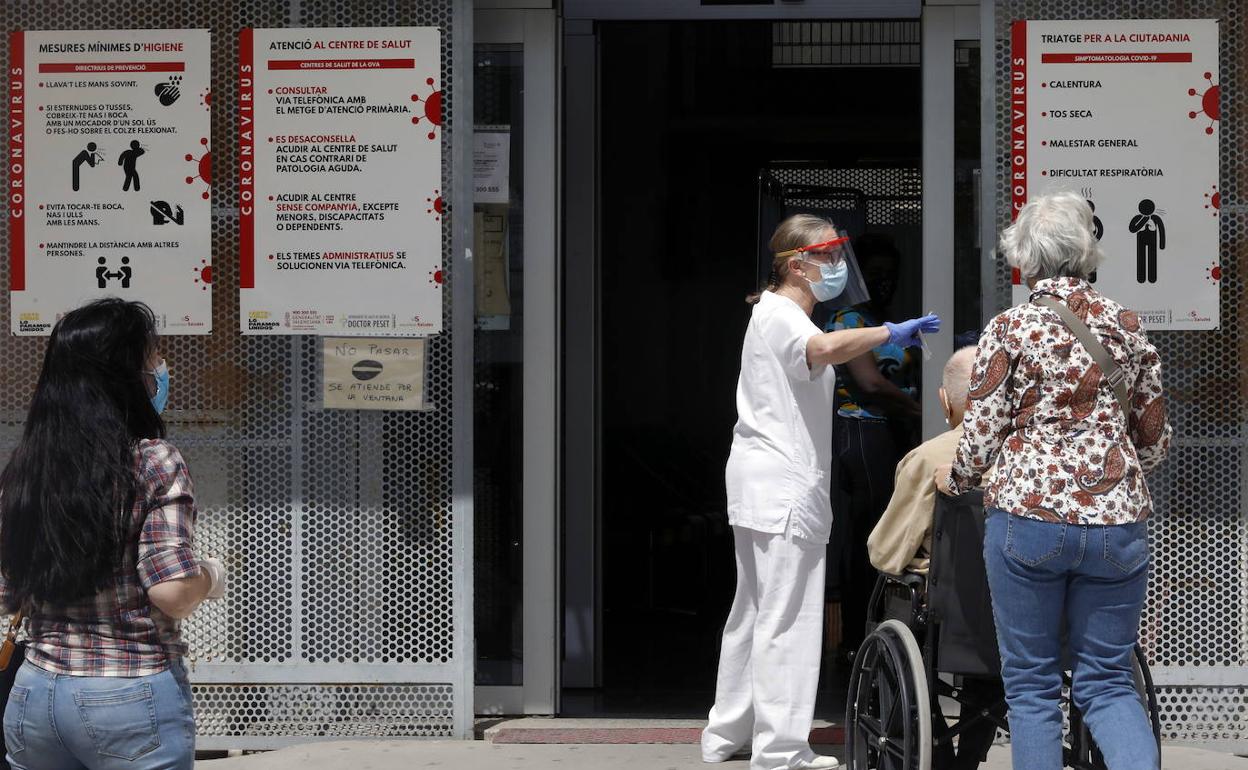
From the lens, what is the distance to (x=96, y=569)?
287cm

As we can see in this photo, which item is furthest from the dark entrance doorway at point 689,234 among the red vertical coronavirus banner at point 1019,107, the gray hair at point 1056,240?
the gray hair at point 1056,240

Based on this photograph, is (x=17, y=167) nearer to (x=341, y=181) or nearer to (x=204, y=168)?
(x=204, y=168)

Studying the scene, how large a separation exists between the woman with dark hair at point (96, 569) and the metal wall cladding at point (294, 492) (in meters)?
2.61

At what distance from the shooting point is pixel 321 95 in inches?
217

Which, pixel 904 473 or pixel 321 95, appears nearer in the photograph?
pixel 904 473

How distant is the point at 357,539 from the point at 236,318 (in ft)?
2.91

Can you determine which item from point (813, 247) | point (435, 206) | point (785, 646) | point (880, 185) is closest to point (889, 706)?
point (785, 646)

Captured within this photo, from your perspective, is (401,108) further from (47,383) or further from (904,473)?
(47,383)

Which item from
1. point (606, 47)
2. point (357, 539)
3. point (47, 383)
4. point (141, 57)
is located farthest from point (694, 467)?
point (47, 383)

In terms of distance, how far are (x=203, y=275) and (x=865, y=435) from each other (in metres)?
2.90

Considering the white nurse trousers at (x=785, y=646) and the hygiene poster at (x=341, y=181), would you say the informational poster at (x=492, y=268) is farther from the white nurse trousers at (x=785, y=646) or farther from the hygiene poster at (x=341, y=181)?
the white nurse trousers at (x=785, y=646)

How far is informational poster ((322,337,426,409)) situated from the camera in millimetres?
5531

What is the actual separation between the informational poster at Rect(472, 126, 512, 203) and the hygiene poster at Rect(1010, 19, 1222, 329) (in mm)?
1808

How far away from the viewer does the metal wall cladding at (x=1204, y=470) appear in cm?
541
